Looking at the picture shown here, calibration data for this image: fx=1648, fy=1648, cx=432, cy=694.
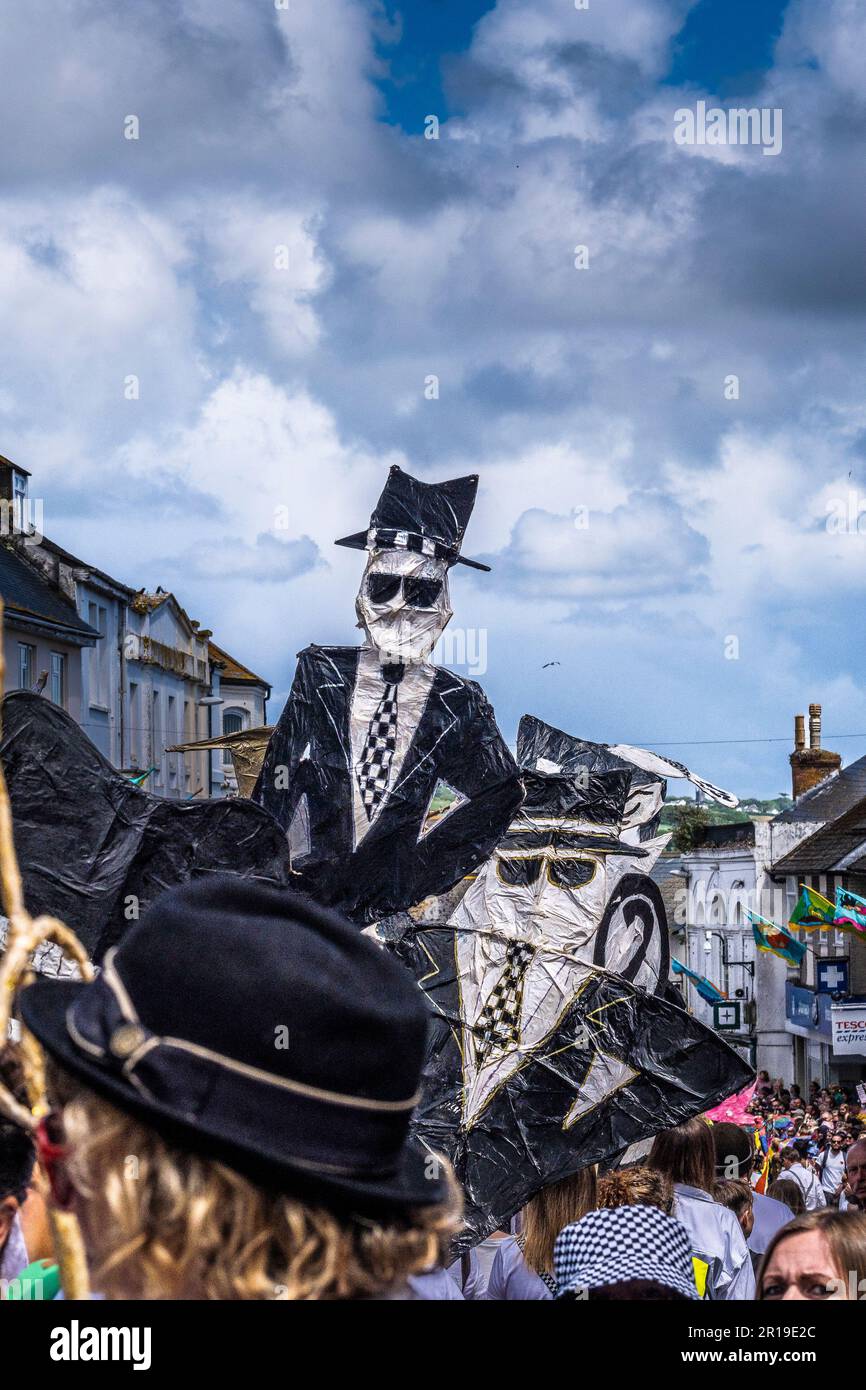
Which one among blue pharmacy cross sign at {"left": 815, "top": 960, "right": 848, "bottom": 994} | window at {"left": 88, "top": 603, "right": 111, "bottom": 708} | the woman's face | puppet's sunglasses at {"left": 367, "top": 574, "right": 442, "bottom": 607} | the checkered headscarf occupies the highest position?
window at {"left": 88, "top": 603, "right": 111, "bottom": 708}

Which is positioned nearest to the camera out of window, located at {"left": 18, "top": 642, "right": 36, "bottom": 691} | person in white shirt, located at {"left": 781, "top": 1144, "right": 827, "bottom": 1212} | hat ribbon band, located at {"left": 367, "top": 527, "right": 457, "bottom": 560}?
hat ribbon band, located at {"left": 367, "top": 527, "right": 457, "bottom": 560}

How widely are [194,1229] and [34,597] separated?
1035 inches

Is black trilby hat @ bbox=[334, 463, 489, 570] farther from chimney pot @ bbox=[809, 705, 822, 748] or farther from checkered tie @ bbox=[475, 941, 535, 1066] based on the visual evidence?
chimney pot @ bbox=[809, 705, 822, 748]

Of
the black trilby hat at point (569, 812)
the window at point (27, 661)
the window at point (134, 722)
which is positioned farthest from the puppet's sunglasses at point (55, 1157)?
the window at point (134, 722)

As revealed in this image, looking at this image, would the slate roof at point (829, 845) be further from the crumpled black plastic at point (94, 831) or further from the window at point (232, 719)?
the crumpled black plastic at point (94, 831)

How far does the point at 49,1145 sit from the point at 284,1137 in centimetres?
28

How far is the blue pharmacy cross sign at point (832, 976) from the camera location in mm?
37750

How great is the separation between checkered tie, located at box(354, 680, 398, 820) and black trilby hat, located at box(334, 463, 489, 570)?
617 mm

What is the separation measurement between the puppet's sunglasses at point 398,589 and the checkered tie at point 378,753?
367mm

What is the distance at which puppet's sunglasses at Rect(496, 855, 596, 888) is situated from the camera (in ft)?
27.1

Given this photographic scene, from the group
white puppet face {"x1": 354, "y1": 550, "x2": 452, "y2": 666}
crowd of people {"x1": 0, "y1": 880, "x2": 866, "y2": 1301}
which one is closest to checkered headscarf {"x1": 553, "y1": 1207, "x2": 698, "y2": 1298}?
crowd of people {"x1": 0, "y1": 880, "x2": 866, "y2": 1301}

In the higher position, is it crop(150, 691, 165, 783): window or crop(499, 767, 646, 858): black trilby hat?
crop(150, 691, 165, 783): window

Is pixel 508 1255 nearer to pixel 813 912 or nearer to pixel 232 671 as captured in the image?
pixel 813 912

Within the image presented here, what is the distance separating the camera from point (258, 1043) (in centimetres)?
173
